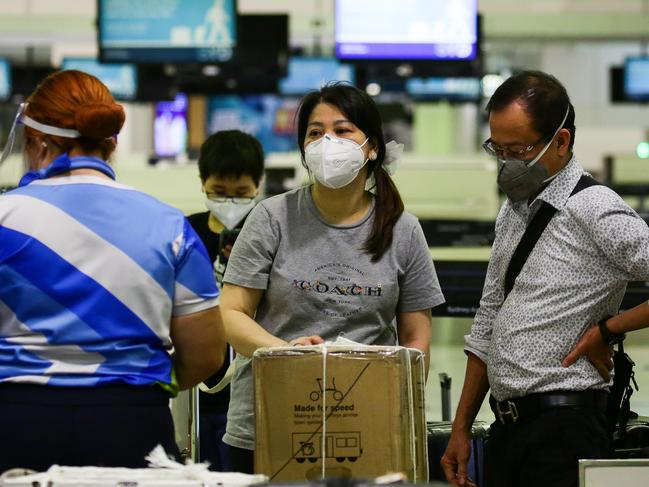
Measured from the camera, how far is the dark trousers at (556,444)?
9.02ft

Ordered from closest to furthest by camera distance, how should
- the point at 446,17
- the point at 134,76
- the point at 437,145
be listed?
the point at 446,17 < the point at 134,76 < the point at 437,145

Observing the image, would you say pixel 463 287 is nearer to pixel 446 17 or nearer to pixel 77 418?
pixel 77 418

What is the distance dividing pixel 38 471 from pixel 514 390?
1175mm

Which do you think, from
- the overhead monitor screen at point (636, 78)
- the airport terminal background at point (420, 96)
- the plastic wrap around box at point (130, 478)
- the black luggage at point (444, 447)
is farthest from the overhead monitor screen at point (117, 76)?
the plastic wrap around box at point (130, 478)

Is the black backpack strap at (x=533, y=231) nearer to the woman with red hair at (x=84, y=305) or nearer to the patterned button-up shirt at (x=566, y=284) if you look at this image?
the patterned button-up shirt at (x=566, y=284)

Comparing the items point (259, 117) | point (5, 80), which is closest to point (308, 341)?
point (5, 80)

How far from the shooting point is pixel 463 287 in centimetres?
471

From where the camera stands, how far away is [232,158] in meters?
4.29

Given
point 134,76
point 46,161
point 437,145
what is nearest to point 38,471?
point 46,161

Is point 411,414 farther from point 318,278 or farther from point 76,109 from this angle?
point 76,109

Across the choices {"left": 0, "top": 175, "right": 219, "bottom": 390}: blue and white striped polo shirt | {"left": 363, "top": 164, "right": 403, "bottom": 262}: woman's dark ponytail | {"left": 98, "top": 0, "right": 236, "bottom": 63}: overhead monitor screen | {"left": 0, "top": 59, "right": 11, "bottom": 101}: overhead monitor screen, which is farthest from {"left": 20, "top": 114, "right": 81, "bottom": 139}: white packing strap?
{"left": 0, "top": 59, "right": 11, "bottom": 101}: overhead monitor screen

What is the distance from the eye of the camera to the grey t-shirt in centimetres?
296

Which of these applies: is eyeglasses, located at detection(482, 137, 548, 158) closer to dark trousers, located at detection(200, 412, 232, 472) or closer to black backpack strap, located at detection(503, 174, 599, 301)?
black backpack strap, located at detection(503, 174, 599, 301)

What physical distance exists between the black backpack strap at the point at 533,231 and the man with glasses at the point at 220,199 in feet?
4.94
